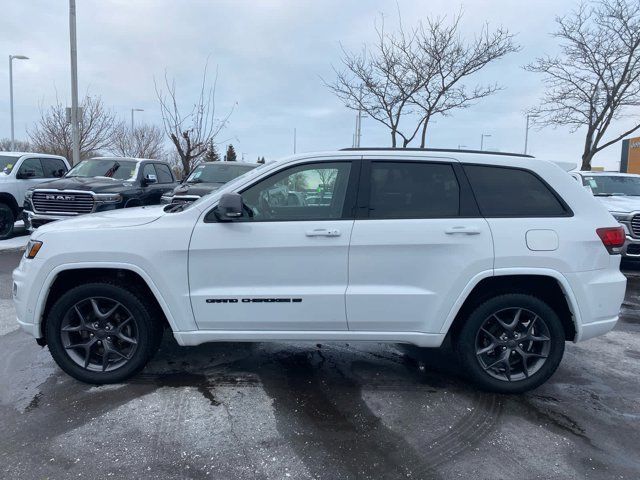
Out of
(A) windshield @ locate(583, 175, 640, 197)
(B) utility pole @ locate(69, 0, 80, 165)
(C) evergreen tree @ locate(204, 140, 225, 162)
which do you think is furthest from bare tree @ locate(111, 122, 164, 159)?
(A) windshield @ locate(583, 175, 640, 197)

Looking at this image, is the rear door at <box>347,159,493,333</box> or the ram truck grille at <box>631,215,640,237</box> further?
the ram truck grille at <box>631,215,640,237</box>

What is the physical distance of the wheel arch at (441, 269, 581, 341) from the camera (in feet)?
11.9

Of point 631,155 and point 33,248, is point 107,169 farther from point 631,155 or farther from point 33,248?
point 631,155

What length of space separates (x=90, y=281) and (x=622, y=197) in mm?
9627

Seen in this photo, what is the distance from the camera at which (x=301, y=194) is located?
3844mm

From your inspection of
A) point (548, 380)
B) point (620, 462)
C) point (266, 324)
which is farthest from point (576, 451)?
point (266, 324)

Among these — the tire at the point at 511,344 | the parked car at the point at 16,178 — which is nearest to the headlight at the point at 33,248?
the tire at the point at 511,344

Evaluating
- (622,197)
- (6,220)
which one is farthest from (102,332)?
(622,197)

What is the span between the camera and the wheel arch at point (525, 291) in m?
3.63

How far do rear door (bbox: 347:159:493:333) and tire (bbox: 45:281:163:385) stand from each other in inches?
61.8

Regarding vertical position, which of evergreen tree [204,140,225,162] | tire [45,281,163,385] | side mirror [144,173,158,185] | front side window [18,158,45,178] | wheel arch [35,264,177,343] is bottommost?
tire [45,281,163,385]

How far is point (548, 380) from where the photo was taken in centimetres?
418

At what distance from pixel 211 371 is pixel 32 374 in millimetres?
1442

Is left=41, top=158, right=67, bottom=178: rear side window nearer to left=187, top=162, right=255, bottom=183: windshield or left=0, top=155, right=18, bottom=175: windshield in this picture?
left=0, top=155, right=18, bottom=175: windshield
